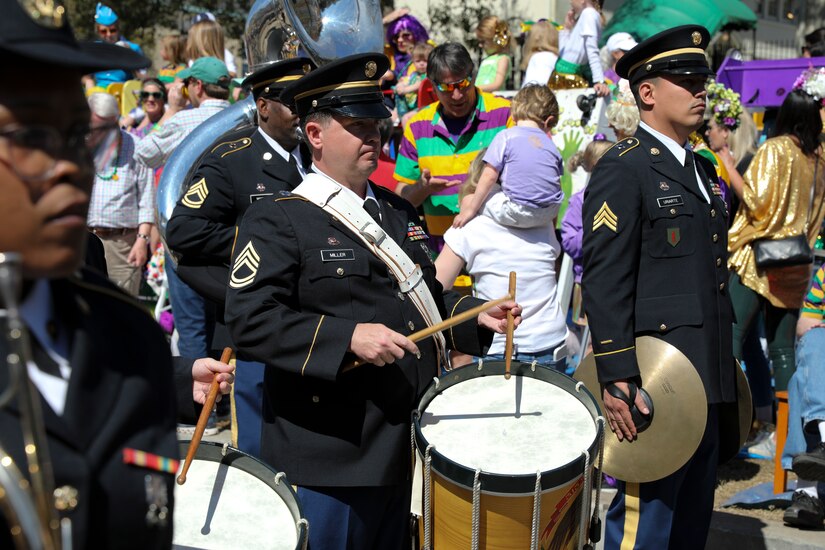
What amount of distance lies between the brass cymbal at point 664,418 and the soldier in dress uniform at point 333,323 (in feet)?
2.88

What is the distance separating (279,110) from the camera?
184 inches

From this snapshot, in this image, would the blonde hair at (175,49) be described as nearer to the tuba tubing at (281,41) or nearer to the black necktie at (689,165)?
the tuba tubing at (281,41)

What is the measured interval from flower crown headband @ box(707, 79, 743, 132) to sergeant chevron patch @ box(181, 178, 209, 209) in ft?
11.7

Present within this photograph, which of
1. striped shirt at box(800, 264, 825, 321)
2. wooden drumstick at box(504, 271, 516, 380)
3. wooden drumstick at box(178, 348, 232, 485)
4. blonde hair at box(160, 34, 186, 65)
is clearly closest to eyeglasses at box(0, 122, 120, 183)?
wooden drumstick at box(178, 348, 232, 485)

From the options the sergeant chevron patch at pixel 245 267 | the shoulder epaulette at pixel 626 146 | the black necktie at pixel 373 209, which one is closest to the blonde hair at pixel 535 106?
the shoulder epaulette at pixel 626 146

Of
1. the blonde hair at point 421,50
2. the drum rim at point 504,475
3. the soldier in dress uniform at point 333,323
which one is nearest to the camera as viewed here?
the drum rim at point 504,475

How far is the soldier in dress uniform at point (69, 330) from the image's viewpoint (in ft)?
4.41

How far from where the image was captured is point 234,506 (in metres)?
2.79

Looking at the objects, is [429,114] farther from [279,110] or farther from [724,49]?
[724,49]

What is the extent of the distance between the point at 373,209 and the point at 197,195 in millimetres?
1476

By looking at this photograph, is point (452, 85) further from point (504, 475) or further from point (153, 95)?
point (504, 475)

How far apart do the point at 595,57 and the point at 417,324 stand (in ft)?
19.2

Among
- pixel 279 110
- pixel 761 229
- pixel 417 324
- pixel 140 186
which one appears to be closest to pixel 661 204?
pixel 417 324

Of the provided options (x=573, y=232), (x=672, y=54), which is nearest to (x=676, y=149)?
(x=672, y=54)
